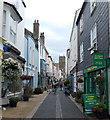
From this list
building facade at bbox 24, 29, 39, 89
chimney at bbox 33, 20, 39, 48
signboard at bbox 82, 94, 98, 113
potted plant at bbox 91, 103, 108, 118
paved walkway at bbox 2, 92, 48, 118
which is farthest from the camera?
chimney at bbox 33, 20, 39, 48

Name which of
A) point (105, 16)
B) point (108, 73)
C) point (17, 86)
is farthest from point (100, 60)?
point (17, 86)

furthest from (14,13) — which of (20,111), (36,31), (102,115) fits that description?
(36,31)

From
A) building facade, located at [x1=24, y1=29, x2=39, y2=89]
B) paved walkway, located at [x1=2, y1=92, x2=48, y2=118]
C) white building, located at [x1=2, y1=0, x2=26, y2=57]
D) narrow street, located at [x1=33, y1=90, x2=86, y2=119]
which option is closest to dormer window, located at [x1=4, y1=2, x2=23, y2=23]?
white building, located at [x1=2, y1=0, x2=26, y2=57]

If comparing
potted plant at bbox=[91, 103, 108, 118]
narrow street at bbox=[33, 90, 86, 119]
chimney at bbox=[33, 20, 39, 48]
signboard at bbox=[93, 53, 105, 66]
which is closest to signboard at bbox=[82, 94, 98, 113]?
narrow street at bbox=[33, 90, 86, 119]

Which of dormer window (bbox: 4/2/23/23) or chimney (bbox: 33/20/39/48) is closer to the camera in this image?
dormer window (bbox: 4/2/23/23)

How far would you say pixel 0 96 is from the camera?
467 inches

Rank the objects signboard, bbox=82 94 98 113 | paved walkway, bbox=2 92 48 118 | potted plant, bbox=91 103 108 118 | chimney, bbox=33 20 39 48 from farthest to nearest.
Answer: chimney, bbox=33 20 39 48
signboard, bbox=82 94 98 113
paved walkway, bbox=2 92 48 118
potted plant, bbox=91 103 108 118

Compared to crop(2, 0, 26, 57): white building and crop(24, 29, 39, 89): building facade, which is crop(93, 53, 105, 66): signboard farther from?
crop(24, 29, 39, 89): building facade

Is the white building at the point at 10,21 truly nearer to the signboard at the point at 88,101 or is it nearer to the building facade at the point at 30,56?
the building facade at the point at 30,56

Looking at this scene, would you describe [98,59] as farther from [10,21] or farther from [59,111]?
[10,21]

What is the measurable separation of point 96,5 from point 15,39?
7.59 m

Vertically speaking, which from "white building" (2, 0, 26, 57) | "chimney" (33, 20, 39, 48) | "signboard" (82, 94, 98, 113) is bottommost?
"signboard" (82, 94, 98, 113)

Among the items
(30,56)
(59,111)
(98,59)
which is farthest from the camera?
(30,56)

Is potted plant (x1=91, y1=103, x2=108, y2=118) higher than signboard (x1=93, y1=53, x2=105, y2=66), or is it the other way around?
signboard (x1=93, y1=53, x2=105, y2=66)
